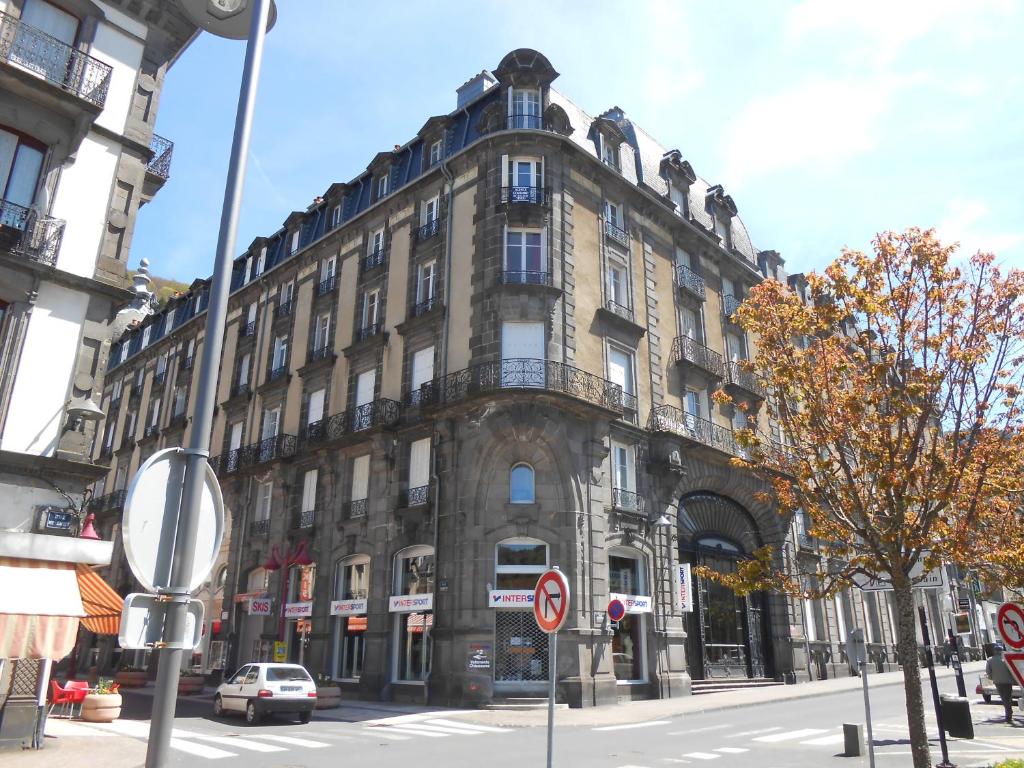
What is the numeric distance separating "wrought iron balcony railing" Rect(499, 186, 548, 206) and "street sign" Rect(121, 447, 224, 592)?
22.1 m

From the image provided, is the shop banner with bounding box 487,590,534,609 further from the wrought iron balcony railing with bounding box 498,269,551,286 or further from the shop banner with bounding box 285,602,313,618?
the wrought iron balcony railing with bounding box 498,269,551,286

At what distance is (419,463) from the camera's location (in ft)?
85.3

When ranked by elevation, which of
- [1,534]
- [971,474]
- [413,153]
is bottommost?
[1,534]

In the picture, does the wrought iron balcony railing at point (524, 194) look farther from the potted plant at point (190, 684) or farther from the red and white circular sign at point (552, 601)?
the potted plant at point (190, 684)

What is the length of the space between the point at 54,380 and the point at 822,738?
16657 mm

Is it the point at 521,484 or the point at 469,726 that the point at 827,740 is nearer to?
the point at 469,726

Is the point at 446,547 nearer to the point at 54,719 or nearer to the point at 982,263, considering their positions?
the point at 54,719

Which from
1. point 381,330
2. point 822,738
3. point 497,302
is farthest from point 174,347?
point 822,738

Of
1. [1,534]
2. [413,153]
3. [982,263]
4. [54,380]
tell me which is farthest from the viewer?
[413,153]

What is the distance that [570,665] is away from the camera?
21.7m

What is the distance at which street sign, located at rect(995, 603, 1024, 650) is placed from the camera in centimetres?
973

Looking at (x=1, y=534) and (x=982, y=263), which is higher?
(x=982, y=263)

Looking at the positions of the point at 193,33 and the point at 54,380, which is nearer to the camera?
the point at 54,380

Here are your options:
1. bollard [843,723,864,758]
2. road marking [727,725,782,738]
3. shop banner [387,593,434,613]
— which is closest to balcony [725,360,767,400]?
shop banner [387,593,434,613]
